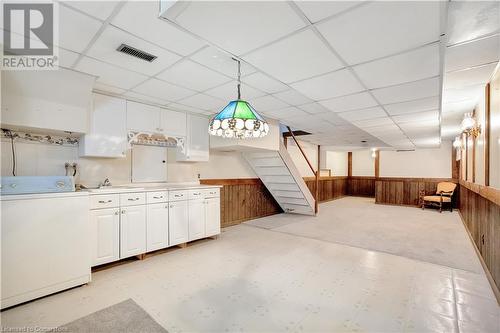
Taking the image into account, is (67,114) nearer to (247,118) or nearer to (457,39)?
(247,118)

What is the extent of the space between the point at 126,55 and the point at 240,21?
1394 mm

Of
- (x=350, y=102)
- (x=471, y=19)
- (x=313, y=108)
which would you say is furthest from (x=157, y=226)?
(x=471, y=19)

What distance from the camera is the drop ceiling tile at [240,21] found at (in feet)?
5.17

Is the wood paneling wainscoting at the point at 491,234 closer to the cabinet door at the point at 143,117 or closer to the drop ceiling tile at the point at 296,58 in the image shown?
the drop ceiling tile at the point at 296,58

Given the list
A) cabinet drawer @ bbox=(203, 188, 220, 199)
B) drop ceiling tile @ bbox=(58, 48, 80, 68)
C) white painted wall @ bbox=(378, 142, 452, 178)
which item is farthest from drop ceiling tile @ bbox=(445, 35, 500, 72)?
white painted wall @ bbox=(378, 142, 452, 178)

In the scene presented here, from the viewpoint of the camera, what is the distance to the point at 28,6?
1.76 m

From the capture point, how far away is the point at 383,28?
5.92 ft

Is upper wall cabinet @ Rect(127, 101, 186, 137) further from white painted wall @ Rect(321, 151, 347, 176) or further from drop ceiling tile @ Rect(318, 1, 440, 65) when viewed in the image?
white painted wall @ Rect(321, 151, 347, 176)

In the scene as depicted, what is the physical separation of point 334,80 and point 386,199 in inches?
347

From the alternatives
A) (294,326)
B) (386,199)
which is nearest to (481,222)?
(294,326)

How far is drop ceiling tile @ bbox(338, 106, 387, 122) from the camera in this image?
4016mm

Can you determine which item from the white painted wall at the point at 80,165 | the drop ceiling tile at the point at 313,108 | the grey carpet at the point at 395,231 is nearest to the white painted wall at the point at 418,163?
the grey carpet at the point at 395,231

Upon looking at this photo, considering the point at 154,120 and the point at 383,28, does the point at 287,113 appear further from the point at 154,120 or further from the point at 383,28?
the point at 383,28

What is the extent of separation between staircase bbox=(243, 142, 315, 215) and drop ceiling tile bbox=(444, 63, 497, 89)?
315 cm
